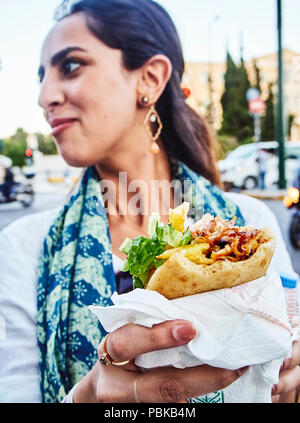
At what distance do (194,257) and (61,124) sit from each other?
81 cm

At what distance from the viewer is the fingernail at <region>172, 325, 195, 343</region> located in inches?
36.1

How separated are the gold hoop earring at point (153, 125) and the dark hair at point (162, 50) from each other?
54 millimetres

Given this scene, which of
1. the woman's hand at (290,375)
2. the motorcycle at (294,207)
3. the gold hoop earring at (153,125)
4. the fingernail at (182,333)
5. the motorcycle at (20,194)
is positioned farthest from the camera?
the motorcycle at (20,194)

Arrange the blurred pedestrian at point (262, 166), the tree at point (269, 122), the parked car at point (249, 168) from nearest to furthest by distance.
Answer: the blurred pedestrian at point (262, 166) → the parked car at point (249, 168) → the tree at point (269, 122)

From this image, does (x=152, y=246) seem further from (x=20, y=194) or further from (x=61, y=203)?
(x=20, y=194)

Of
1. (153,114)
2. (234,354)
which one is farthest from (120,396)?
(153,114)

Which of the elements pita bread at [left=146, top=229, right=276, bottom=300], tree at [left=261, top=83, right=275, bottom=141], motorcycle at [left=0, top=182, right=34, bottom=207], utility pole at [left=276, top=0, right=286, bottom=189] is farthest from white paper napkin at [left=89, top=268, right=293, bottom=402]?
tree at [left=261, top=83, right=275, bottom=141]

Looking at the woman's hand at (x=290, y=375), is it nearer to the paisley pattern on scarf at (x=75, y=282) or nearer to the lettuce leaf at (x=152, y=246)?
the lettuce leaf at (x=152, y=246)

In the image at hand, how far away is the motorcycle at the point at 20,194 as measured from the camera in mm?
12781

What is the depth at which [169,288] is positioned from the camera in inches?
37.9

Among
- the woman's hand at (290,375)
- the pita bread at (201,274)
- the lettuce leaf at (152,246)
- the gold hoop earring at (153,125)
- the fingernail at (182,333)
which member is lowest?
the woman's hand at (290,375)

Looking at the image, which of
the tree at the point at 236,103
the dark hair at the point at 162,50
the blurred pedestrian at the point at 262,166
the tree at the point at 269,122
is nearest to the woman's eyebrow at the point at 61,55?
the dark hair at the point at 162,50

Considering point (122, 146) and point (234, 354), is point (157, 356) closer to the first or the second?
point (234, 354)

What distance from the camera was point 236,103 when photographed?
79.7 ft
